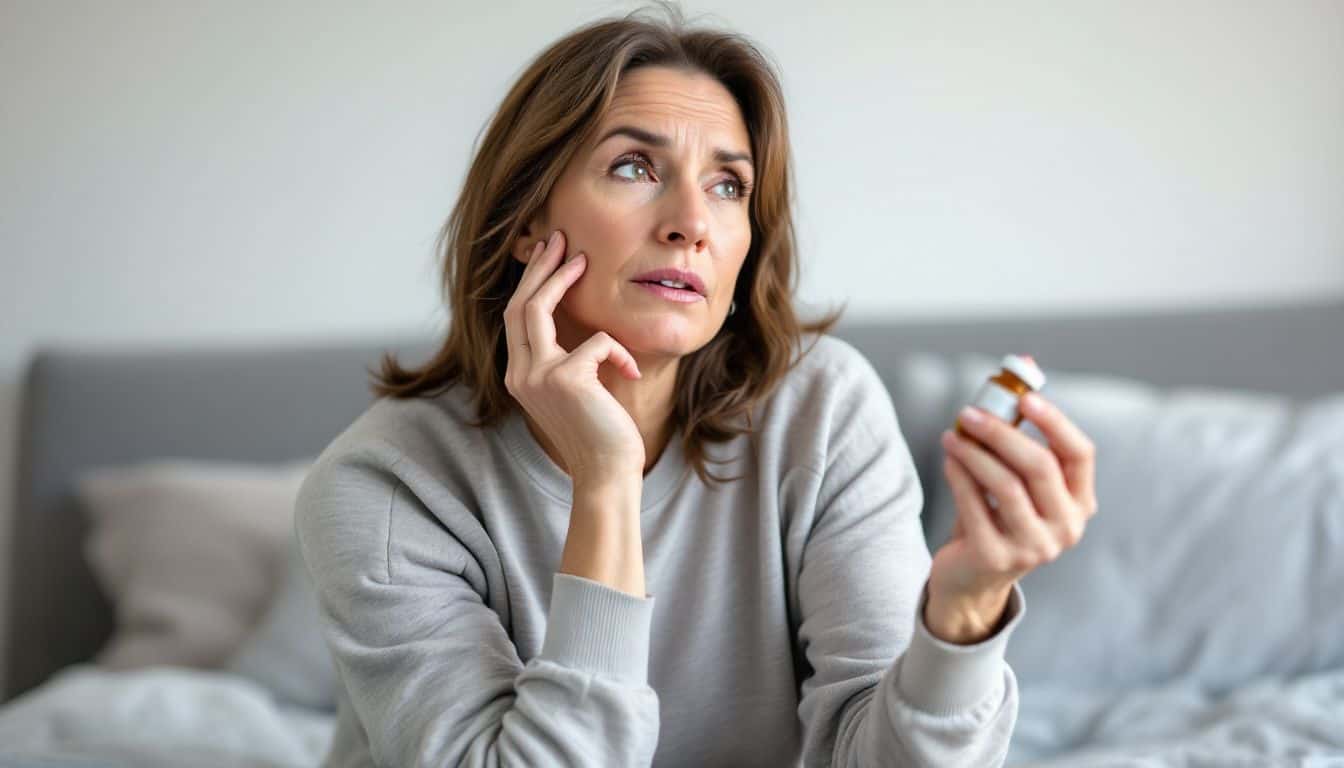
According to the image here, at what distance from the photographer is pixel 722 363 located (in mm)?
1429

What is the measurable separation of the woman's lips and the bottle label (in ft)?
1.30

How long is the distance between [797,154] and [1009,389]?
5.01 feet

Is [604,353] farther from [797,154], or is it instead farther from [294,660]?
[797,154]

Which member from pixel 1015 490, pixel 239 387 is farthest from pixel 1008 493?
pixel 239 387

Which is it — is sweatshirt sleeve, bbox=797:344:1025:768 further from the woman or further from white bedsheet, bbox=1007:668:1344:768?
white bedsheet, bbox=1007:668:1344:768

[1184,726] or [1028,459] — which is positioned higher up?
[1028,459]

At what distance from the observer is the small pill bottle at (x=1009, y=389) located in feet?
3.02

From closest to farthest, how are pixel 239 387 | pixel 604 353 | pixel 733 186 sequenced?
pixel 604 353
pixel 733 186
pixel 239 387

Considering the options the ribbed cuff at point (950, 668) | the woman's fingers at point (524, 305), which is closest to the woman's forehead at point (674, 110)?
the woman's fingers at point (524, 305)

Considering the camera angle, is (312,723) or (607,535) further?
(312,723)

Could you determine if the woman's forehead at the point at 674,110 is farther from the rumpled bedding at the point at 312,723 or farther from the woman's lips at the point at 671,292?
the rumpled bedding at the point at 312,723

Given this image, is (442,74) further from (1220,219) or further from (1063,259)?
(1220,219)

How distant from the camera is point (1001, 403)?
920 millimetres

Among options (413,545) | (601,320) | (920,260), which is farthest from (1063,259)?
(413,545)
